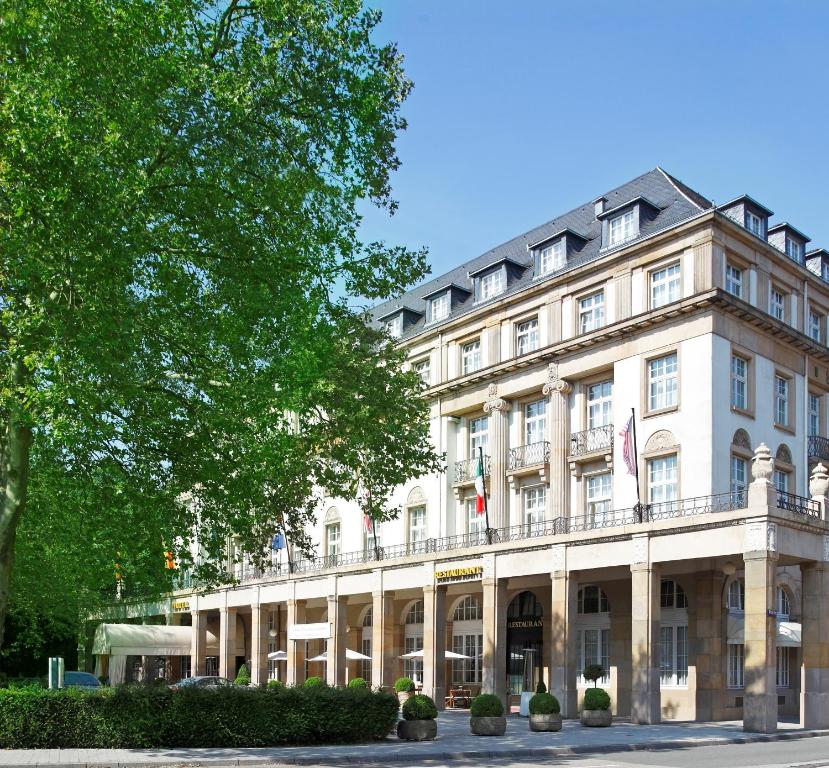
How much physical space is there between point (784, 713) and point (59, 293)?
1287 inches

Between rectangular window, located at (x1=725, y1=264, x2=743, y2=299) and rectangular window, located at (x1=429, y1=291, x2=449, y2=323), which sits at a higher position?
rectangular window, located at (x1=429, y1=291, x2=449, y2=323)

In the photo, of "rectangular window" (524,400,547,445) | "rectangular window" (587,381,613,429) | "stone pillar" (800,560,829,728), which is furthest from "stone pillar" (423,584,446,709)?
"stone pillar" (800,560,829,728)

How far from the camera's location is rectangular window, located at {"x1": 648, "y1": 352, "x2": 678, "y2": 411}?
132ft

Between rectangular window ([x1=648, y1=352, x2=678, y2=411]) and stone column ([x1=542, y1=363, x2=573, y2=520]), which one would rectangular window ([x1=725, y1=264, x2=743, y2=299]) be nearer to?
rectangular window ([x1=648, y1=352, x2=678, y2=411])

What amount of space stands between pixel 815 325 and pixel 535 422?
11.8m

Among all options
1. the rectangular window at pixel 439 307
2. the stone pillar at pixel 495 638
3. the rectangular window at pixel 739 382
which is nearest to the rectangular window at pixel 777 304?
the rectangular window at pixel 739 382

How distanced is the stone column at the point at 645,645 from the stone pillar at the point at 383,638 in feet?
54.8

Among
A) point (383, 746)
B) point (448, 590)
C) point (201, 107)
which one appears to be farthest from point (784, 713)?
point (201, 107)

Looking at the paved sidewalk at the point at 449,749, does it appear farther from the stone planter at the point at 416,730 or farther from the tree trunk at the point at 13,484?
the tree trunk at the point at 13,484

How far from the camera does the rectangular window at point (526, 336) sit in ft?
154

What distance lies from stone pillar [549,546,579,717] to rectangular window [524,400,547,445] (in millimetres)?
6689

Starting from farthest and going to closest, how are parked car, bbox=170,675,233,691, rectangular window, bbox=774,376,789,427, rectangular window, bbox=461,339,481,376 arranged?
rectangular window, bbox=461,339,481,376 < rectangular window, bbox=774,376,789,427 < parked car, bbox=170,675,233,691

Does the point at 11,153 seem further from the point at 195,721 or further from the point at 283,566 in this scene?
the point at 283,566

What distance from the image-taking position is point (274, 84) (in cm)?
2255
